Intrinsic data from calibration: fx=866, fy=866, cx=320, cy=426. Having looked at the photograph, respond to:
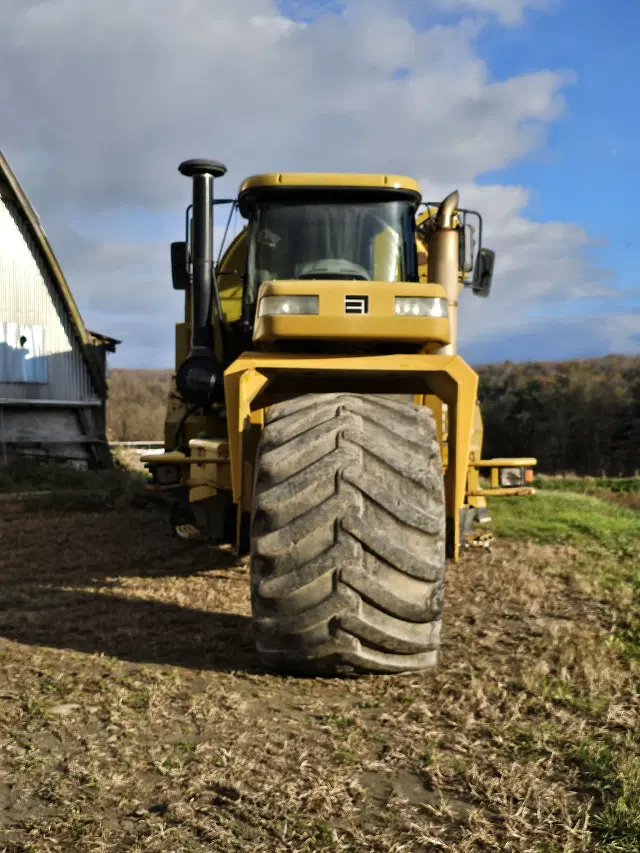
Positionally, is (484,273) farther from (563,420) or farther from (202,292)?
(563,420)

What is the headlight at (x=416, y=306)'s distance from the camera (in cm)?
501

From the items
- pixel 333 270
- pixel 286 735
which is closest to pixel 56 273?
pixel 333 270

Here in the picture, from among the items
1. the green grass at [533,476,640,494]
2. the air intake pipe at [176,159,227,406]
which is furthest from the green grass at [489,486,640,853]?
the green grass at [533,476,640,494]

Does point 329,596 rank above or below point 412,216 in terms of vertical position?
below

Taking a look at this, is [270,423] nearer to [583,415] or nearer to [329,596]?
[329,596]

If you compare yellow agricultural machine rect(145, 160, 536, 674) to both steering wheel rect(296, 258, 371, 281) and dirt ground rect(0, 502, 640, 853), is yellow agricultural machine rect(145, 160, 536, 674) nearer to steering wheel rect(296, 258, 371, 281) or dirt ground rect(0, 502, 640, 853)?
steering wheel rect(296, 258, 371, 281)

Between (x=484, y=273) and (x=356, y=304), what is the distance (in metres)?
2.61

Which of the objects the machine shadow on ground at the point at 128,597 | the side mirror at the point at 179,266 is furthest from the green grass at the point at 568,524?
the side mirror at the point at 179,266

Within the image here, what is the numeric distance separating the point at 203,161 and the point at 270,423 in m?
3.24

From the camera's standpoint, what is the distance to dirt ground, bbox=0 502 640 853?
270 centimetres

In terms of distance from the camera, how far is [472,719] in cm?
362

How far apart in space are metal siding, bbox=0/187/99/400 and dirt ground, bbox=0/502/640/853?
11.1m

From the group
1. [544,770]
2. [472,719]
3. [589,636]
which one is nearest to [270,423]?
[472,719]

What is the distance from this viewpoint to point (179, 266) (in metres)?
7.39
